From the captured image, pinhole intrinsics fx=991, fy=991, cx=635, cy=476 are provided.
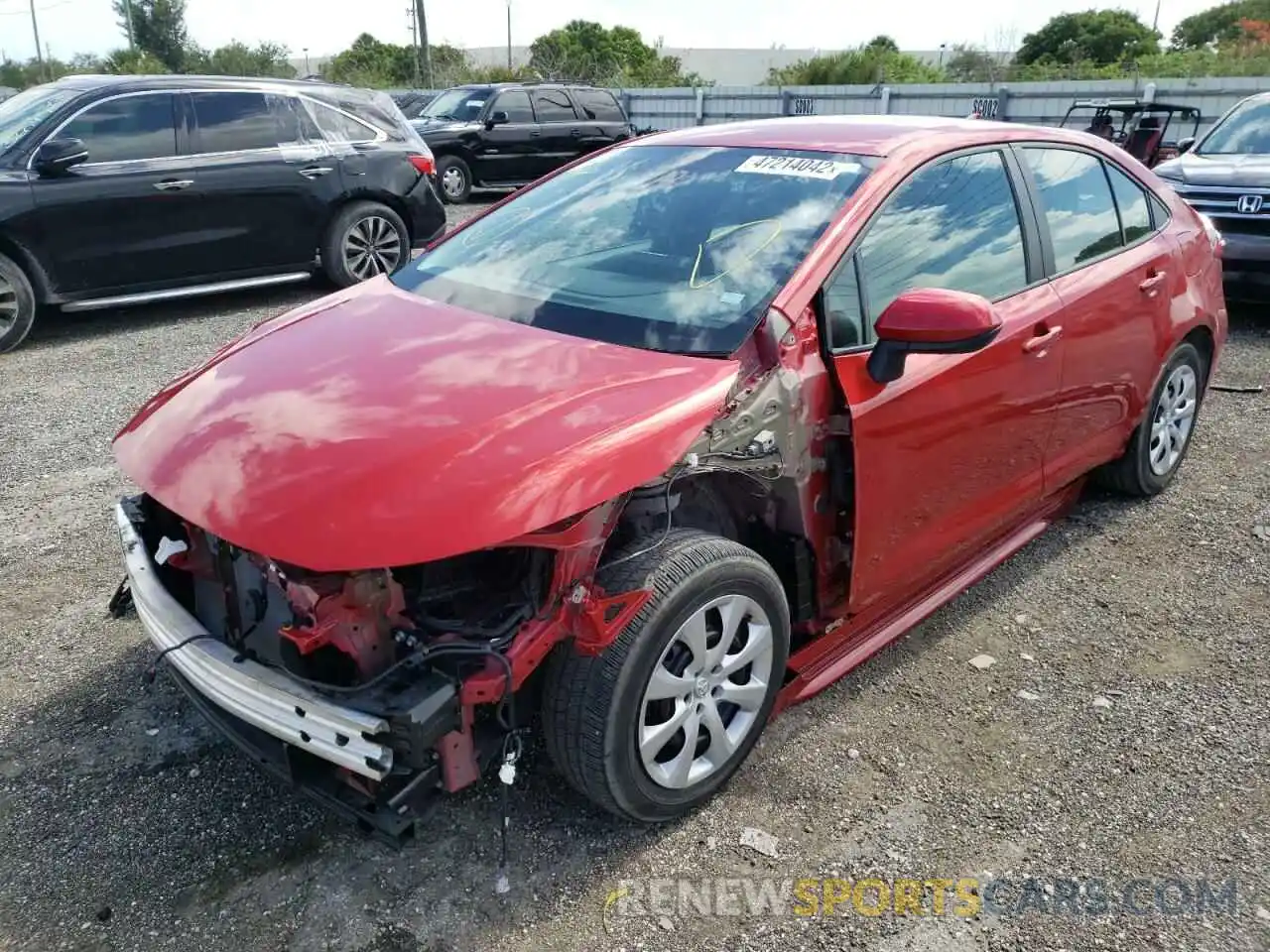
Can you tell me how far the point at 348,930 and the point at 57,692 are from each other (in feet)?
4.91

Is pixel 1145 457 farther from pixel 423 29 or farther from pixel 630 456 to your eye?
pixel 423 29

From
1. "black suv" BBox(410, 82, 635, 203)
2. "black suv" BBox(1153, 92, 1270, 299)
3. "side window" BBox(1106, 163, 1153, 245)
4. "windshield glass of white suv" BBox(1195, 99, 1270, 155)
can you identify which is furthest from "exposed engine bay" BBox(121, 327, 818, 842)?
"black suv" BBox(410, 82, 635, 203)

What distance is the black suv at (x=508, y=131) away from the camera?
14.5 metres

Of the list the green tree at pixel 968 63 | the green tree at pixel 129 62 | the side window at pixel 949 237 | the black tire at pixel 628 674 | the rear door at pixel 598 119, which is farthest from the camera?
the green tree at pixel 129 62

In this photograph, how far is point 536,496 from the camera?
2.11 m

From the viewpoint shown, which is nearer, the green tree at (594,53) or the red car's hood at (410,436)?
the red car's hood at (410,436)

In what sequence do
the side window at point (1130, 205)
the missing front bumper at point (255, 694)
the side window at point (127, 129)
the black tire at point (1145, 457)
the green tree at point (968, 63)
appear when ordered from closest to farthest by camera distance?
the missing front bumper at point (255, 694) → the side window at point (1130, 205) → the black tire at point (1145, 457) → the side window at point (127, 129) → the green tree at point (968, 63)

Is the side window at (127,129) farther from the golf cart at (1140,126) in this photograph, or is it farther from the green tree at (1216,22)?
the green tree at (1216,22)

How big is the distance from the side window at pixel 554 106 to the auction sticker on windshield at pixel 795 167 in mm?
12741

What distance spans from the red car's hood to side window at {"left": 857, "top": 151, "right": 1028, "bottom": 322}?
692 millimetres

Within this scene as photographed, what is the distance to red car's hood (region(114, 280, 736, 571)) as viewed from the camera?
6.76 feet

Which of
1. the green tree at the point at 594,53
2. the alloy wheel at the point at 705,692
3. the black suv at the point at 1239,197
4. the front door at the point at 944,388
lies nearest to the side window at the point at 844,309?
the front door at the point at 944,388

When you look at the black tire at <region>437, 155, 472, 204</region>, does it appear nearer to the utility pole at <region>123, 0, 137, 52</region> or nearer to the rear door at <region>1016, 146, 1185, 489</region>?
the rear door at <region>1016, 146, 1185, 489</region>

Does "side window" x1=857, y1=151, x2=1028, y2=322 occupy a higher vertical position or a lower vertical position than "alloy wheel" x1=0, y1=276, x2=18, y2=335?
higher
